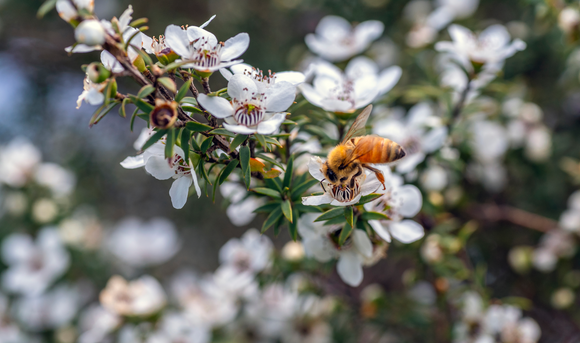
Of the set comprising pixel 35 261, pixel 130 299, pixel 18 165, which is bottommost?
pixel 35 261

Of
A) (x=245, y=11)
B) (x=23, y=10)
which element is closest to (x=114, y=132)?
(x=23, y=10)

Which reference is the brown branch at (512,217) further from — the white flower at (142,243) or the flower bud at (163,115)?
the white flower at (142,243)

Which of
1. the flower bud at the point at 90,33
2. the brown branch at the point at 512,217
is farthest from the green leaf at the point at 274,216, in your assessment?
the brown branch at the point at 512,217

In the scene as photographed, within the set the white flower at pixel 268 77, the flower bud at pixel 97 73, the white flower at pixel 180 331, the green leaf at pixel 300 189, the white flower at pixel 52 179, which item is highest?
the flower bud at pixel 97 73

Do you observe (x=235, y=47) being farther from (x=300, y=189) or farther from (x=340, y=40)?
(x=340, y=40)

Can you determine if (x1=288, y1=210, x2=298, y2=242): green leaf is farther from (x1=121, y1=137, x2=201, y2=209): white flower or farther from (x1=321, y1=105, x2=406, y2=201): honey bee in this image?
(x1=121, y1=137, x2=201, y2=209): white flower

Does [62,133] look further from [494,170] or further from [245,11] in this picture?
[494,170]

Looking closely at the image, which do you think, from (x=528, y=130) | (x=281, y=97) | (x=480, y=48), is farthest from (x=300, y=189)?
(x=528, y=130)
